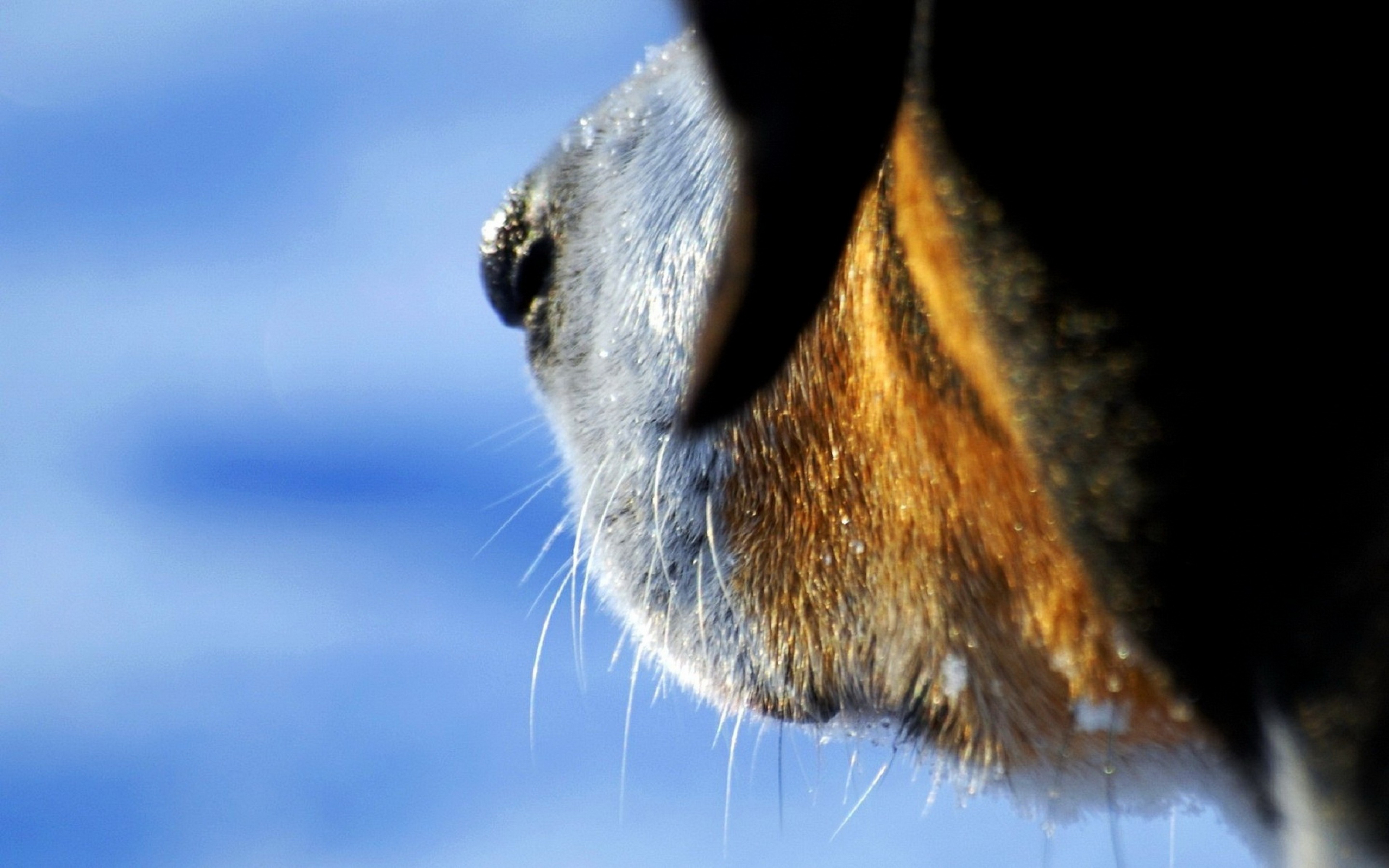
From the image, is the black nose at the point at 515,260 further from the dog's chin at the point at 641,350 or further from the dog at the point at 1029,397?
the dog at the point at 1029,397

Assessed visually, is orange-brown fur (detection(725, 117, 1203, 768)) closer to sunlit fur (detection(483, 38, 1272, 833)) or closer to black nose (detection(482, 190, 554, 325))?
sunlit fur (detection(483, 38, 1272, 833))

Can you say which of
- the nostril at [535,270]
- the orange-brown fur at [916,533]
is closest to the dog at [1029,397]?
the orange-brown fur at [916,533]

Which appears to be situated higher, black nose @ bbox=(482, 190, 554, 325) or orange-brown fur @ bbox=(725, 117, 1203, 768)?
black nose @ bbox=(482, 190, 554, 325)

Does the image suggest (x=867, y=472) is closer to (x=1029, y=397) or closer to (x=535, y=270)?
(x=1029, y=397)

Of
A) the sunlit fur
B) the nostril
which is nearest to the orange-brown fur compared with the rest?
the sunlit fur

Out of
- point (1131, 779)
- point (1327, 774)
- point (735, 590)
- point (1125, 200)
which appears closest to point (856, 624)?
point (735, 590)

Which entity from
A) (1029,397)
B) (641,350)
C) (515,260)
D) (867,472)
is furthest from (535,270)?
(1029,397)
